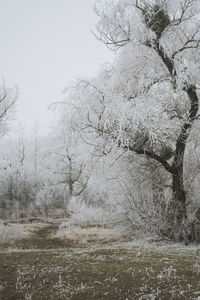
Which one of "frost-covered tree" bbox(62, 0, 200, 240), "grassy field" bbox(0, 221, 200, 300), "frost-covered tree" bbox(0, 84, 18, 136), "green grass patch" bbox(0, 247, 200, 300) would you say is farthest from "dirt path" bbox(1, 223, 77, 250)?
"frost-covered tree" bbox(0, 84, 18, 136)

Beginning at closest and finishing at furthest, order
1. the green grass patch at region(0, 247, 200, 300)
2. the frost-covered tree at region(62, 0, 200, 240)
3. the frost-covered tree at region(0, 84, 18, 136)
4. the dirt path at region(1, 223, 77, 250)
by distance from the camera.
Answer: the green grass patch at region(0, 247, 200, 300) < the frost-covered tree at region(62, 0, 200, 240) < the dirt path at region(1, 223, 77, 250) < the frost-covered tree at region(0, 84, 18, 136)

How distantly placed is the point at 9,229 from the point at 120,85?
10915 millimetres

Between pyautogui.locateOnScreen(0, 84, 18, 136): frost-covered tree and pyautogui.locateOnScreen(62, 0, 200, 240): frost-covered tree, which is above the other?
pyautogui.locateOnScreen(0, 84, 18, 136): frost-covered tree

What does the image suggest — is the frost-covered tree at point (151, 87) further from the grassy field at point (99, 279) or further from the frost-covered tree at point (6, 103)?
the frost-covered tree at point (6, 103)

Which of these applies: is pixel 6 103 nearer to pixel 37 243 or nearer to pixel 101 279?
pixel 37 243

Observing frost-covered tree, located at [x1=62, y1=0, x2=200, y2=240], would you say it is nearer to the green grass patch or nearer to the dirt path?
the green grass patch

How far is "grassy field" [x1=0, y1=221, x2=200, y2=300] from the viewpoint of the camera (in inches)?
169

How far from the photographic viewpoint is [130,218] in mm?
11188

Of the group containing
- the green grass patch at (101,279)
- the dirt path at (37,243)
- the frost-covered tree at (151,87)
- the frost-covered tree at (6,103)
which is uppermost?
the frost-covered tree at (6,103)

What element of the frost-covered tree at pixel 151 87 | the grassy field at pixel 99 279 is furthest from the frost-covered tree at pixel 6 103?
the grassy field at pixel 99 279

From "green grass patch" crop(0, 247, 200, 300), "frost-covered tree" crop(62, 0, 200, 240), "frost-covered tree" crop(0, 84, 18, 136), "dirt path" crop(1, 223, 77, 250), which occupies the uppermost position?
"frost-covered tree" crop(0, 84, 18, 136)

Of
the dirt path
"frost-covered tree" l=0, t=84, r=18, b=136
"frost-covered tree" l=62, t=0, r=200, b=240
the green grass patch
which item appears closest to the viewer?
the green grass patch

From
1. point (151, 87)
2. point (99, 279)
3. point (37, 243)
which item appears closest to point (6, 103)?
point (37, 243)

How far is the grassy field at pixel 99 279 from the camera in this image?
4.29 metres
